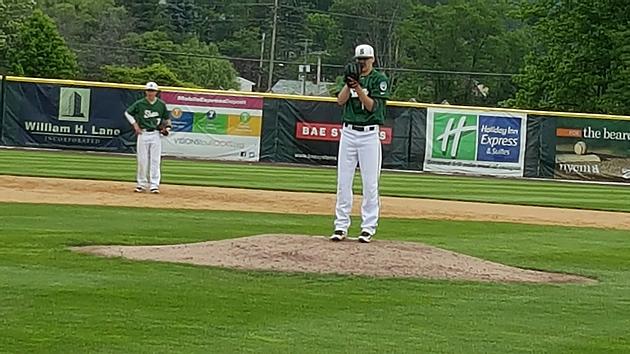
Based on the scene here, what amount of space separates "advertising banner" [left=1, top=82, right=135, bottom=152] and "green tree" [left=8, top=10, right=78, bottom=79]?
20850mm

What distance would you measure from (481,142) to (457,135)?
2.55 feet

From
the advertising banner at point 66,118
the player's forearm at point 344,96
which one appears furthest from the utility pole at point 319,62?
the player's forearm at point 344,96

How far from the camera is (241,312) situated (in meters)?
7.37

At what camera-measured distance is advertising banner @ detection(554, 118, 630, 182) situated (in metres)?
33.5

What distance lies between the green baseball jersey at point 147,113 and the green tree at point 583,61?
32.8 meters

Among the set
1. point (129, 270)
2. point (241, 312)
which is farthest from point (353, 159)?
point (241, 312)

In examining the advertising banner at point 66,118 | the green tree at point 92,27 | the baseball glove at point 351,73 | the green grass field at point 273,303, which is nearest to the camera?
the green grass field at point 273,303

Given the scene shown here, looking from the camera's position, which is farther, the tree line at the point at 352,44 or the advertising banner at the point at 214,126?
the tree line at the point at 352,44

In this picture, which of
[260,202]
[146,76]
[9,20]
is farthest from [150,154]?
[146,76]

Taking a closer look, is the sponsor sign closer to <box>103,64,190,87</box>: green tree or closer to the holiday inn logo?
the holiday inn logo

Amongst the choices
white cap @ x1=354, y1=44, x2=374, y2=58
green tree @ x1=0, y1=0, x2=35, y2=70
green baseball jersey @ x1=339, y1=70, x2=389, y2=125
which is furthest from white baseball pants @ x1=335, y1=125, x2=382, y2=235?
green tree @ x1=0, y1=0, x2=35, y2=70

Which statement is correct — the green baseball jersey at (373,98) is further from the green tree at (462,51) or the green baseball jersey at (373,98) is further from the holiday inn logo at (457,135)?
the green tree at (462,51)

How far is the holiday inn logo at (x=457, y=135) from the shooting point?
1329 inches

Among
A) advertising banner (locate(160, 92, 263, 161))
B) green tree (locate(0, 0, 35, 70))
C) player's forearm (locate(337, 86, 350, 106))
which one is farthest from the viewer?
green tree (locate(0, 0, 35, 70))
